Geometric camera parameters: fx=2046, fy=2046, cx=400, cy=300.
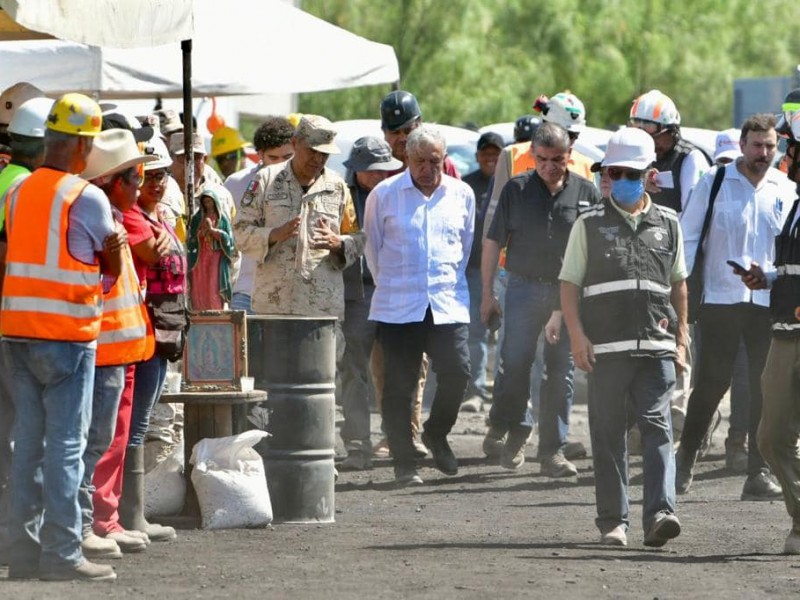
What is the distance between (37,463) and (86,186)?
1139 mm

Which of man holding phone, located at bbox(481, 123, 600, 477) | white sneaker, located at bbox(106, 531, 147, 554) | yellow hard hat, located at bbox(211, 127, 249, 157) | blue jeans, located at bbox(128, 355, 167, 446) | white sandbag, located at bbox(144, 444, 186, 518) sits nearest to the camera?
white sneaker, located at bbox(106, 531, 147, 554)

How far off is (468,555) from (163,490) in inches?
68.9

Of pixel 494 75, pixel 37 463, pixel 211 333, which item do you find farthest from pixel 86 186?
pixel 494 75

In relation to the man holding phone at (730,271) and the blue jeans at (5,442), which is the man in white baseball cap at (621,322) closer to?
the man holding phone at (730,271)

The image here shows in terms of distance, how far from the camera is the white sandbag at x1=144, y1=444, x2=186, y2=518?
1014 centimetres

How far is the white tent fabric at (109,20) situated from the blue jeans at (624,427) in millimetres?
2617

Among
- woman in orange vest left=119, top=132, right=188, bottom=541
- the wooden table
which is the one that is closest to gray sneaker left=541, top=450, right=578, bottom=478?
the wooden table

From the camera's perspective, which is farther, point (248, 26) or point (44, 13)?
point (248, 26)

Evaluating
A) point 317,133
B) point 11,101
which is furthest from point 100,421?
point 317,133

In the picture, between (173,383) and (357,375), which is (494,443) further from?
(173,383)

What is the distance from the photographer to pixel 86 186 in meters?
8.05

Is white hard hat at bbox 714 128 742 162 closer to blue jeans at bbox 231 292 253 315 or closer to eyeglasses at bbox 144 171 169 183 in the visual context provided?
blue jeans at bbox 231 292 253 315

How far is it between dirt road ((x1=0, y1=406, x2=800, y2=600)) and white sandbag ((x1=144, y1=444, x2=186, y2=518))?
0.32 m

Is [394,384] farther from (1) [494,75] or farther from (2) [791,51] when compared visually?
(2) [791,51]
